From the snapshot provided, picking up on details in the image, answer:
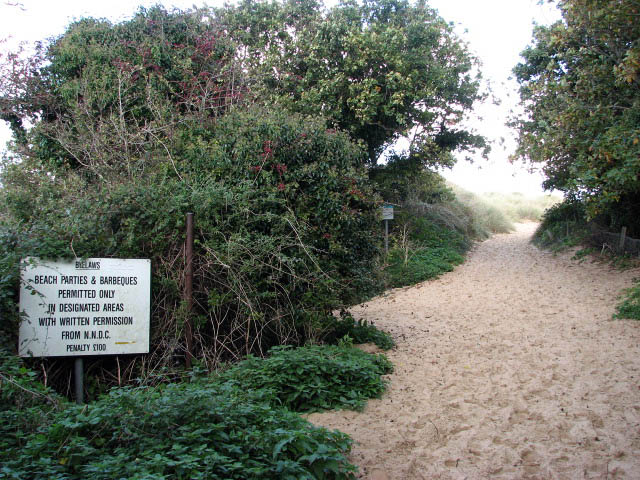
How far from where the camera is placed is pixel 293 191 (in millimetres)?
6895

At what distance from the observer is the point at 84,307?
5469 millimetres

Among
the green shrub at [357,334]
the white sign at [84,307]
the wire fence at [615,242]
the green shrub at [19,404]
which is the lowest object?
the green shrub at [357,334]

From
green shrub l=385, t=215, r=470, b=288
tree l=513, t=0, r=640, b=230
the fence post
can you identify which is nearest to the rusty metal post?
tree l=513, t=0, r=640, b=230

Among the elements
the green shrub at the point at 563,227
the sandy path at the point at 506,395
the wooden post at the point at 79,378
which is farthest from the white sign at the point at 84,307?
the green shrub at the point at 563,227

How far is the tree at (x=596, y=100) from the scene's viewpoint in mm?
8758

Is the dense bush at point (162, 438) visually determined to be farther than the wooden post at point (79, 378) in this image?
No

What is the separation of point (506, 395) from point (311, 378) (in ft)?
7.46

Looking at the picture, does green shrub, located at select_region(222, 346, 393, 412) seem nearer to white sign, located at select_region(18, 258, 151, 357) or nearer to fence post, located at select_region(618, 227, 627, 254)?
white sign, located at select_region(18, 258, 151, 357)

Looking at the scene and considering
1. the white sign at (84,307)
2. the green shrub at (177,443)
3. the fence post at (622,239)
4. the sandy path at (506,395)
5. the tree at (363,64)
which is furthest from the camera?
the tree at (363,64)

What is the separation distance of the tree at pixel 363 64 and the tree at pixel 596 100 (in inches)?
158

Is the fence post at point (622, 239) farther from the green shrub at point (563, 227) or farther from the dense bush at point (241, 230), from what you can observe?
the dense bush at point (241, 230)

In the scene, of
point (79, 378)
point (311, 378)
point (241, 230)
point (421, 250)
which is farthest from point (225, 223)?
point (421, 250)

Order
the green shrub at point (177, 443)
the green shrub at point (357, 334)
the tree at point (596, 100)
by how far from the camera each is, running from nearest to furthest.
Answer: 1. the green shrub at point (177, 443)
2. the green shrub at point (357, 334)
3. the tree at point (596, 100)

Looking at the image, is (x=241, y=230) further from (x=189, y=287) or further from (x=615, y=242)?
(x=615, y=242)
